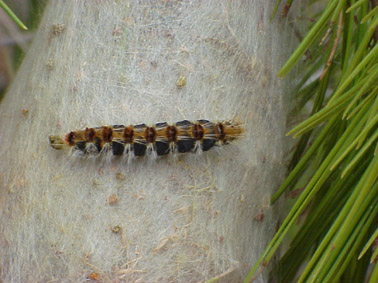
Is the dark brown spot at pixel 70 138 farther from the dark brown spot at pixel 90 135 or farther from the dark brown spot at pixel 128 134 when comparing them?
the dark brown spot at pixel 128 134

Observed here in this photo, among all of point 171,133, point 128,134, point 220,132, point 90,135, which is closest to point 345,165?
point 220,132

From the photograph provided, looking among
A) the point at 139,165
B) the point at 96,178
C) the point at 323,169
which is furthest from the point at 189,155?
the point at 323,169

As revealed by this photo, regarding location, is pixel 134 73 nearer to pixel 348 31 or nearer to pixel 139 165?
pixel 139 165

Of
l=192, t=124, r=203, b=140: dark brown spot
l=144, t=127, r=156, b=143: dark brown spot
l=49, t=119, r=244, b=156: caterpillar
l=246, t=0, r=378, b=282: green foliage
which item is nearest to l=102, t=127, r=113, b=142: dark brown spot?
l=49, t=119, r=244, b=156: caterpillar

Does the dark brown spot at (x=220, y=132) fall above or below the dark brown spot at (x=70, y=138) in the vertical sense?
above

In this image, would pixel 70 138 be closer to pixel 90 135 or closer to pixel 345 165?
pixel 90 135

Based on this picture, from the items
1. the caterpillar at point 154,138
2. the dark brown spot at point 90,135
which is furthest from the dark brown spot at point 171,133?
the dark brown spot at point 90,135

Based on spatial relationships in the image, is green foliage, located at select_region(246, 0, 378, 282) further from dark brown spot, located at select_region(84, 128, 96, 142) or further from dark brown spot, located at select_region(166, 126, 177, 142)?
dark brown spot, located at select_region(84, 128, 96, 142)
